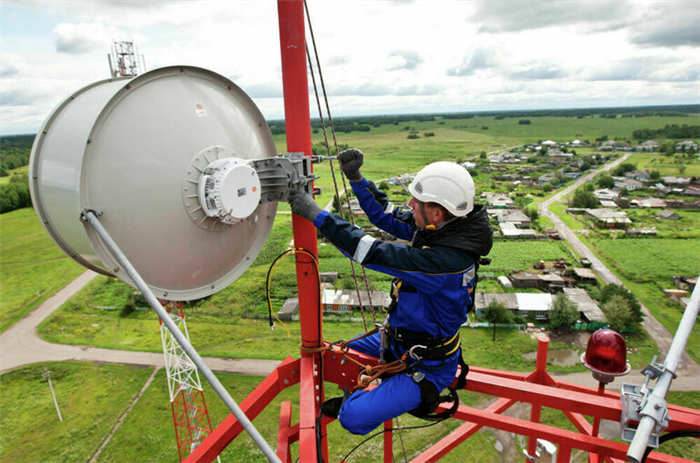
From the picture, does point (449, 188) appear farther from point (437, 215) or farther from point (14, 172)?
point (14, 172)

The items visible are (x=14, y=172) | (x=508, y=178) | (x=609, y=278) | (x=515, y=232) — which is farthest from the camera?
(x=14, y=172)

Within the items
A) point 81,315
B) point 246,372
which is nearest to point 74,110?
point 246,372

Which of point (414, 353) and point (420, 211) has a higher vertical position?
point (420, 211)

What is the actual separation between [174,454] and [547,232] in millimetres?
41487

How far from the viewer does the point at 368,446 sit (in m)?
17.7

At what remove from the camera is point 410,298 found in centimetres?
350

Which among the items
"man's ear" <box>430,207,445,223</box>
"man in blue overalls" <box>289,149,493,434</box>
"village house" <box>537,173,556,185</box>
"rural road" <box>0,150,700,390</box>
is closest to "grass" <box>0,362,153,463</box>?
"rural road" <box>0,150,700,390</box>

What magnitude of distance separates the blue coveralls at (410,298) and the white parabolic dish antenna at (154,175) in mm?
951

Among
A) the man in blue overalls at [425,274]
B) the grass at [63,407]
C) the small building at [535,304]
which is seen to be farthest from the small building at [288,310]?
the man in blue overalls at [425,274]

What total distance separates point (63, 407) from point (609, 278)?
130 ft

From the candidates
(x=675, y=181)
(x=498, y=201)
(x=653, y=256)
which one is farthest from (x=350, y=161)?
(x=675, y=181)

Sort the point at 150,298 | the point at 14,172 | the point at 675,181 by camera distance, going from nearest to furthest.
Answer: the point at 150,298 < the point at 675,181 < the point at 14,172

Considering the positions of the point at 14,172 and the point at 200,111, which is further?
the point at 14,172

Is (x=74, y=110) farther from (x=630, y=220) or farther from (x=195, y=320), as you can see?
(x=630, y=220)
